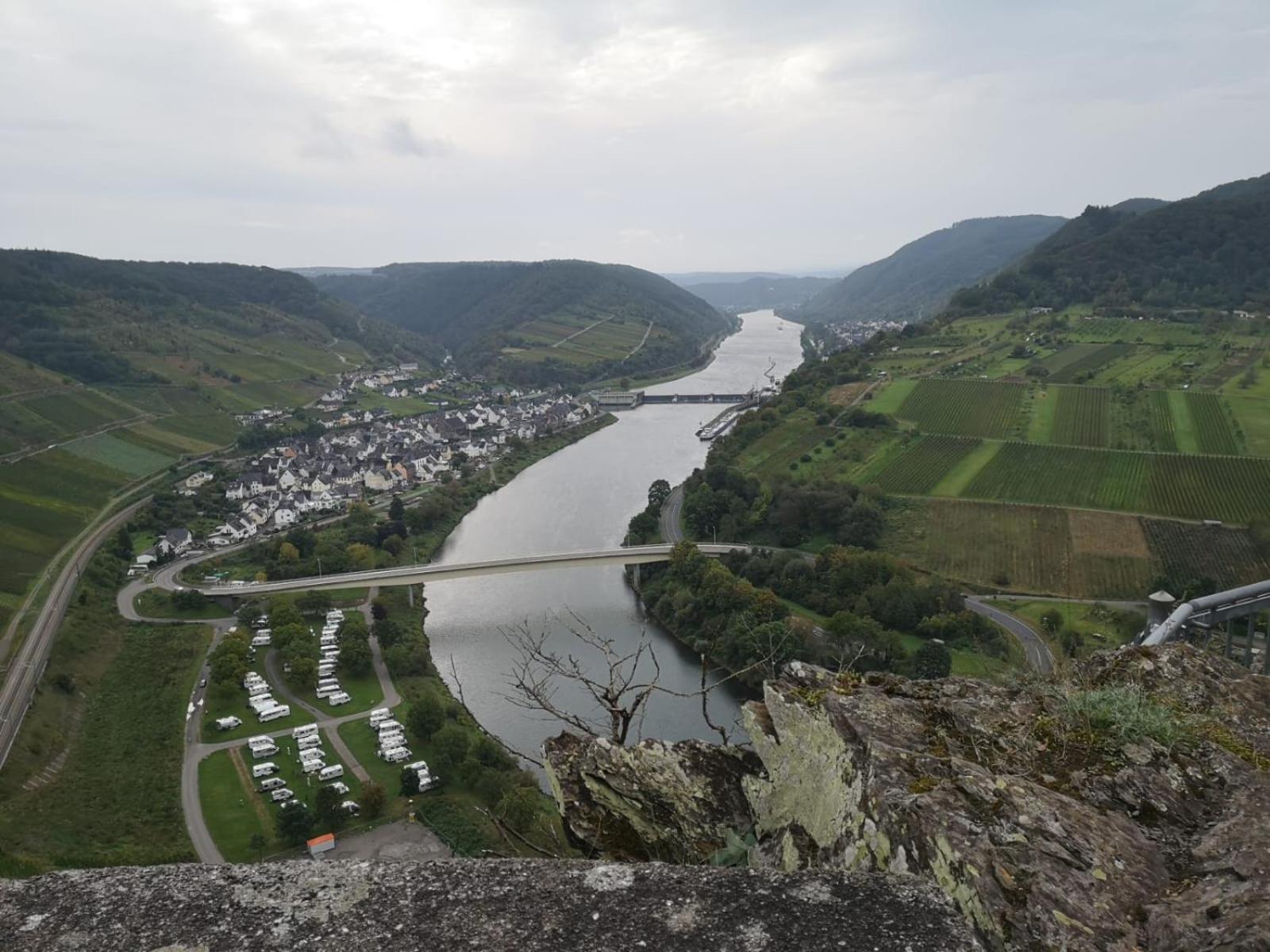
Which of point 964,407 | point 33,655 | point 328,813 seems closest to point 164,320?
point 33,655

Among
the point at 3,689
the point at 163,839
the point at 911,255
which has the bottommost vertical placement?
the point at 163,839

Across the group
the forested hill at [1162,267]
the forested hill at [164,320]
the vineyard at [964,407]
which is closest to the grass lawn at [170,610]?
the vineyard at [964,407]

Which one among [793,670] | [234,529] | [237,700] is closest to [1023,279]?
[234,529]

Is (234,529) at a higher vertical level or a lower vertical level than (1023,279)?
lower

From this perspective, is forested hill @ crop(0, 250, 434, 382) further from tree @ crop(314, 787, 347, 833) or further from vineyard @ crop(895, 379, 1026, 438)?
tree @ crop(314, 787, 347, 833)

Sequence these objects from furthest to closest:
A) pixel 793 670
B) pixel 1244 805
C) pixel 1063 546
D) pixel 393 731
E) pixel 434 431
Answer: pixel 434 431
pixel 1063 546
pixel 393 731
pixel 793 670
pixel 1244 805

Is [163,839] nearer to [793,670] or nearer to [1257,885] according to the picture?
[793,670]

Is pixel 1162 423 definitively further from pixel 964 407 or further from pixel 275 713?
pixel 275 713
